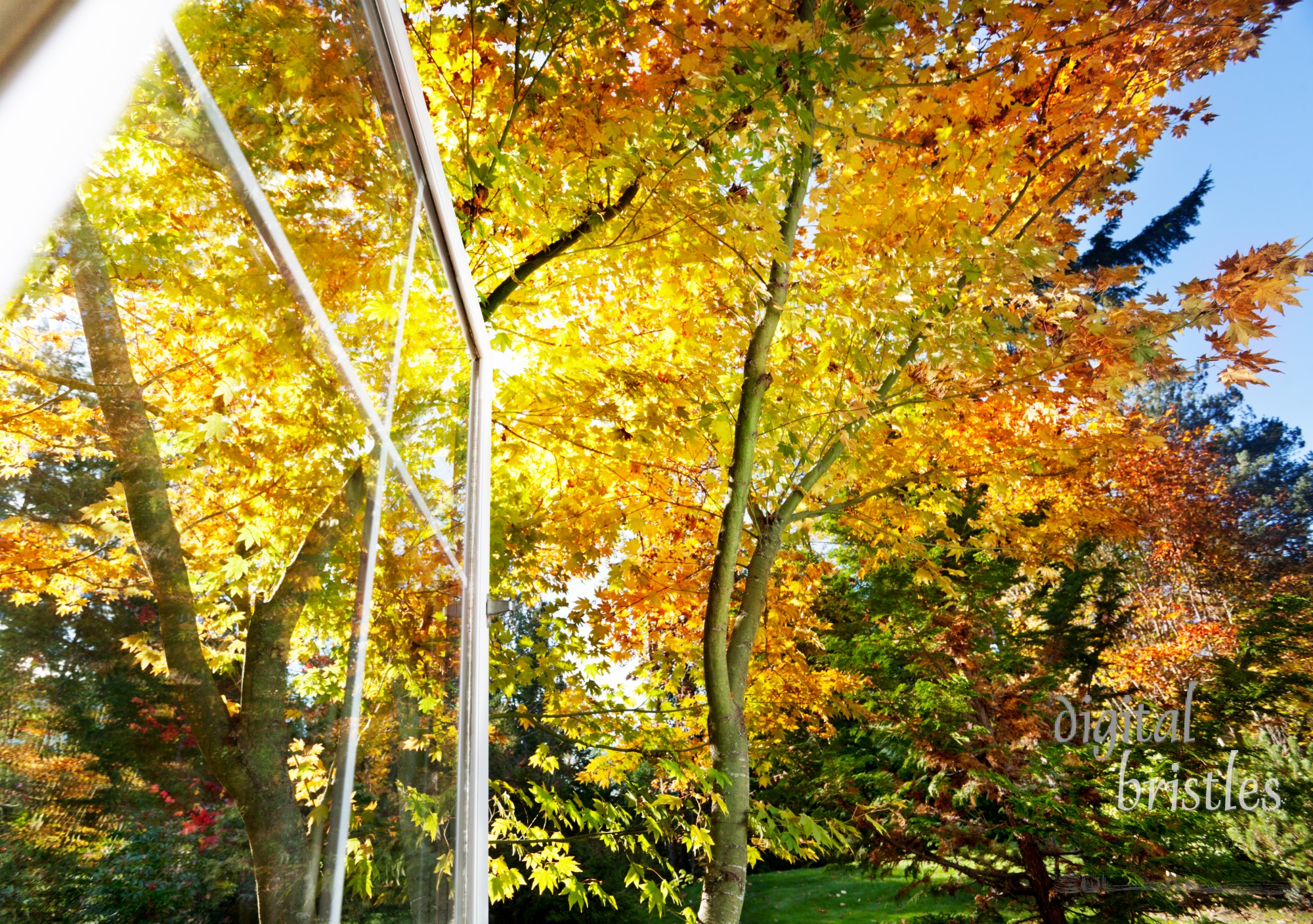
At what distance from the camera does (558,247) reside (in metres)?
3.29

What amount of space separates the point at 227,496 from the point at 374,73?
802mm

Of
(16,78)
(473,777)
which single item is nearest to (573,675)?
(473,777)

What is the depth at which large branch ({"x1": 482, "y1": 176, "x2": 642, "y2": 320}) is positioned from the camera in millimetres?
3145

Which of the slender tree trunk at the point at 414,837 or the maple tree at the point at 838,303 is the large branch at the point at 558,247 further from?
the slender tree trunk at the point at 414,837

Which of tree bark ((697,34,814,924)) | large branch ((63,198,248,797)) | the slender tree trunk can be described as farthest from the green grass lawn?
large branch ((63,198,248,797))

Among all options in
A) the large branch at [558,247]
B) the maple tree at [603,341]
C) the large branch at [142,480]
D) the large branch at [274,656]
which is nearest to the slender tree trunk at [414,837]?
the maple tree at [603,341]

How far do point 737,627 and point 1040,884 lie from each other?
396 centimetres

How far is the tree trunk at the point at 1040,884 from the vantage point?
5.68m

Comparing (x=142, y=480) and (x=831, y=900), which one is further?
(x=831, y=900)

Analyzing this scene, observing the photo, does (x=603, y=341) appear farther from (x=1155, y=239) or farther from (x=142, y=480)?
(x=1155, y=239)

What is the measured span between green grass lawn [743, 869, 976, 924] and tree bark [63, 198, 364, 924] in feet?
26.6

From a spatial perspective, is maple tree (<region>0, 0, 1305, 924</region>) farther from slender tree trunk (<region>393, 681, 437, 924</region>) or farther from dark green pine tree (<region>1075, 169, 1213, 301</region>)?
dark green pine tree (<region>1075, 169, 1213, 301</region>)

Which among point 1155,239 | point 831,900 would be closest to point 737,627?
point 831,900

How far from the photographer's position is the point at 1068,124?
407 cm
